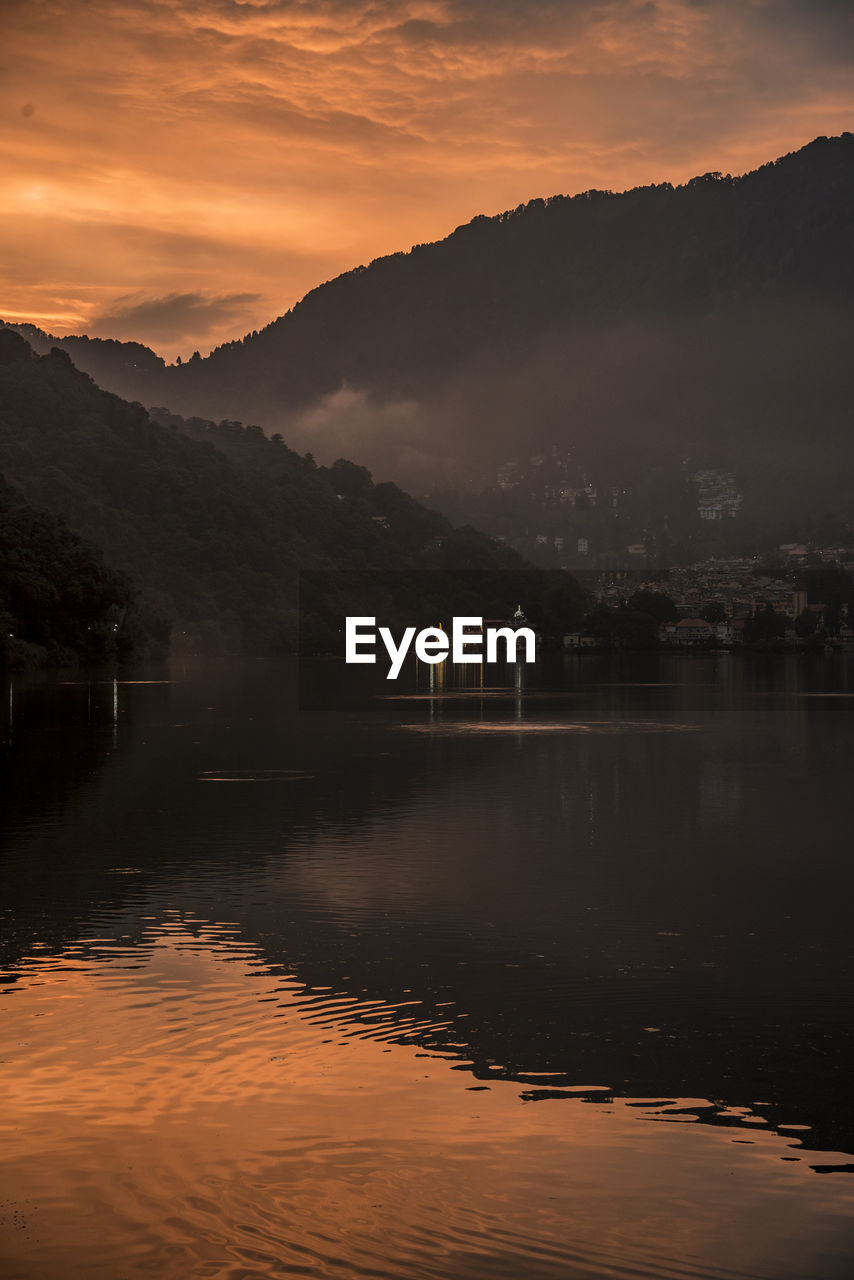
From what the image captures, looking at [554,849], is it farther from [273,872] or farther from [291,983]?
[291,983]

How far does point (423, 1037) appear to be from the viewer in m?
16.6

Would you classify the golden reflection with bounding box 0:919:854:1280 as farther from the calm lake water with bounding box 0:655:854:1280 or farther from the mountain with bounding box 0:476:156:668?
the mountain with bounding box 0:476:156:668

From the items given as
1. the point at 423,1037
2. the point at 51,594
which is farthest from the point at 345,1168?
the point at 51,594

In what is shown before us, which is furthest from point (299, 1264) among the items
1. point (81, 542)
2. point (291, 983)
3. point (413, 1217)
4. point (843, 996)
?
point (81, 542)

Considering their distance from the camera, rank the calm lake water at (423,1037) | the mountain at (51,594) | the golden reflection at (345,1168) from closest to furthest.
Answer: the golden reflection at (345,1168)
the calm lake water at (423,1037)
the mountain at (51,594)

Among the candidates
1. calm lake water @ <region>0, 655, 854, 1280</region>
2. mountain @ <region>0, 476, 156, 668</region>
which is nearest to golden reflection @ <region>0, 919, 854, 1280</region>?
calm lake water @ <region>0, 655, 854, 1280</region>

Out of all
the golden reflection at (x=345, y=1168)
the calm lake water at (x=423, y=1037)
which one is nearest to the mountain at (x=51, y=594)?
the calm lake water at (x=423, y=1037)

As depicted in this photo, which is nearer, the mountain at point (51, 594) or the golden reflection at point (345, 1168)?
the golden reflection at point (345, 1168)

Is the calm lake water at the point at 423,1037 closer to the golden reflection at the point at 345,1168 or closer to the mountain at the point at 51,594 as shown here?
the golden reflection at the point at 345,1168

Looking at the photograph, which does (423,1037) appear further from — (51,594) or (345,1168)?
(51,594)

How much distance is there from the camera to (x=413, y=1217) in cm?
1166

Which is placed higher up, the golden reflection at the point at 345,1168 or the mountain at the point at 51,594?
the mountain at the point at 51,594

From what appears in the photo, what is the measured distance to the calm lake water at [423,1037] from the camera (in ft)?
37.6

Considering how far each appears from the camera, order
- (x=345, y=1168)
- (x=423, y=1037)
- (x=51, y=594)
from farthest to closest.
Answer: (x=51, y=594)
(x=423, y=1037)
(x=345, y=1168)
